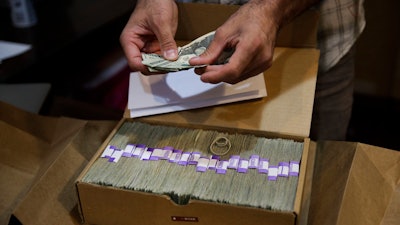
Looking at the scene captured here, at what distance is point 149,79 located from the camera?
932 millimetres

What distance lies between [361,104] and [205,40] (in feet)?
5.26

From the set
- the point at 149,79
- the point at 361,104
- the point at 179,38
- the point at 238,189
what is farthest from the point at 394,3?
→ the point at 238,189

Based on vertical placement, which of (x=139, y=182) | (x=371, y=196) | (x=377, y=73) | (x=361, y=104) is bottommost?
(x=361, y=104)

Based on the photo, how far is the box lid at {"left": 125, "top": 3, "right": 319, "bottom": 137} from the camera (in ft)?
2.69

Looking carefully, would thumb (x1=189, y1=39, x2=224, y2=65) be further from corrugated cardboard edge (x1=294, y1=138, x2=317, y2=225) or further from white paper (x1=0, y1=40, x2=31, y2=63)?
white paper (x1=0, y1=40, x2=31, y2=63)

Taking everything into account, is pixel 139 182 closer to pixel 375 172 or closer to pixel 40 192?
pixel 40 192

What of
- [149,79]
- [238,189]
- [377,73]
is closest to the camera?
[238,189]

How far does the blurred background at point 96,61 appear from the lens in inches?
54.1

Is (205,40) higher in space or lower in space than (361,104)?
higher

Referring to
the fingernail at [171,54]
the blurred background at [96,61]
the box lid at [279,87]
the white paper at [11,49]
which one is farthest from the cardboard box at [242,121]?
the white paper at [11,49]

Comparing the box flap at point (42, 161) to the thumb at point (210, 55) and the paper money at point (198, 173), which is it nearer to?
the paper money at point (198, 173)

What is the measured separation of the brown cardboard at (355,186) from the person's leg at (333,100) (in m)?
0.28

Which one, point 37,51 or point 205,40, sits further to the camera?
point 37,51

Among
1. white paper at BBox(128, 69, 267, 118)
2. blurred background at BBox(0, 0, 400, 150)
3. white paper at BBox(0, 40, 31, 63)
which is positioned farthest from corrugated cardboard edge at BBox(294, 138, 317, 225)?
white paper at BBox(0, 40, 31, 63)
